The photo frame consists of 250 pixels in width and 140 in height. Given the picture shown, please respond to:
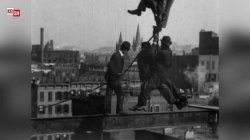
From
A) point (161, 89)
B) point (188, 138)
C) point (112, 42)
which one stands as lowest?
point (188, 138)

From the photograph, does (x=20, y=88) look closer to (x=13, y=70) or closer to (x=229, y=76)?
(x=13, y=70)

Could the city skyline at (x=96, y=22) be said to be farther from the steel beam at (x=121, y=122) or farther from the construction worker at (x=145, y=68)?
the steel beam at (x=121, y=122)

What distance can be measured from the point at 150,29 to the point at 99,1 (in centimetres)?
62

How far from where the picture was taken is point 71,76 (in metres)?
4.34

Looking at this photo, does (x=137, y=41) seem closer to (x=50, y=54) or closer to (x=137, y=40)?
(x=137, y=40)

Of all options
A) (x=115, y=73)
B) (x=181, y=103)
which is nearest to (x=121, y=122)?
(x=115, y=73)

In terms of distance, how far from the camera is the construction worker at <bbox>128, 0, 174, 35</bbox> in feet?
15.2

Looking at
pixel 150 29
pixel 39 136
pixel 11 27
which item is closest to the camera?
pixel 11 27

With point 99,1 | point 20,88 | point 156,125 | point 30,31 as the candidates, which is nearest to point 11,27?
point 30,31

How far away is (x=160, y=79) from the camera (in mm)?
4809

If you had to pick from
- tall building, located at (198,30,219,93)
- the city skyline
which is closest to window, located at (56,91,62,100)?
the city skyline

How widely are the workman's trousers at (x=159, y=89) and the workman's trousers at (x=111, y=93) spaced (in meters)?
0.22

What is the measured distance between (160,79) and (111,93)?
1.98ft

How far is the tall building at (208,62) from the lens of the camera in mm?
5133
